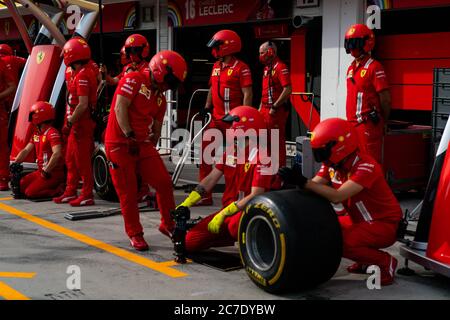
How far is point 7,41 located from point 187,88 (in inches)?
348

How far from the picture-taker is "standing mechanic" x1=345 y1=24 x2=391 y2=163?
7.52 meters

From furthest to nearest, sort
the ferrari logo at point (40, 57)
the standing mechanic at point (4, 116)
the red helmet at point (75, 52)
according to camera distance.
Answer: the ferrari logo at point (40, 57)
the standing mechanic at point (4, 116)
the red helmet at point (75, 52)

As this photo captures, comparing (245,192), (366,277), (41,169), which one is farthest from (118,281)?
(41,169)

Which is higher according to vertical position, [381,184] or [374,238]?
[381,184]

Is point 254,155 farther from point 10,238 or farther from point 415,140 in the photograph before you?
point 415,140

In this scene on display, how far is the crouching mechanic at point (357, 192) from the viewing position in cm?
491

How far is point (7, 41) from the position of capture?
854 inches

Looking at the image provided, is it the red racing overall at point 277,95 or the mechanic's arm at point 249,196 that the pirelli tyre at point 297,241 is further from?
the red racing overall at point 277,95

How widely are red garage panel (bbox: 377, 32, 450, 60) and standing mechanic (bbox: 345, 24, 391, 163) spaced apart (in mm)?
3035

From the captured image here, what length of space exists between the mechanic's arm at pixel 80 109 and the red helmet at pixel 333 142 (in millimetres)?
3930

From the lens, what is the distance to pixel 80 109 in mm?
8047

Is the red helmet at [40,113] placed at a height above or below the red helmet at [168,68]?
below

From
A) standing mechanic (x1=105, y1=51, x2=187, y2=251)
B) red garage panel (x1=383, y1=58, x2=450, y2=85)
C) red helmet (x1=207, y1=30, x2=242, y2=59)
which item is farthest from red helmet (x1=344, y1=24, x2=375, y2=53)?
red garage panel (x1=383, y1=58, x2=450, y2=85)

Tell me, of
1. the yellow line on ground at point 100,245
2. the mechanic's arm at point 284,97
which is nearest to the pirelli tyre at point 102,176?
the yellow line on ground at point 100,245
